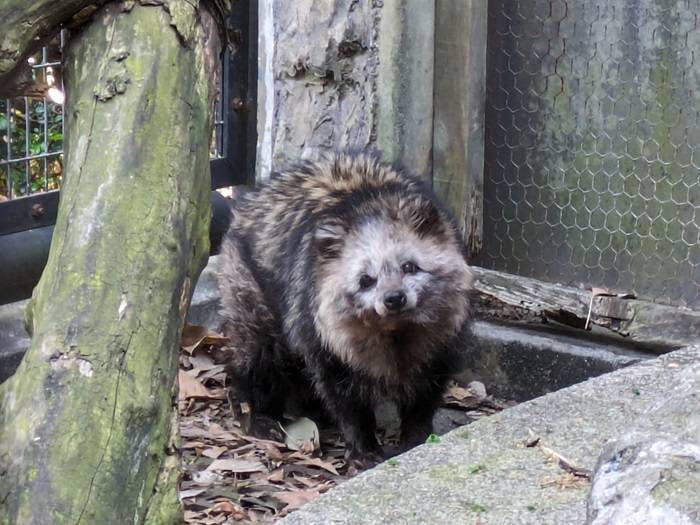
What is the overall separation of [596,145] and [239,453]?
222cm

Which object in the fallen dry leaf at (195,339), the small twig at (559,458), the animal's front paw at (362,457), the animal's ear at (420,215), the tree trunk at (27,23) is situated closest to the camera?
the tree trunk at (27,23)

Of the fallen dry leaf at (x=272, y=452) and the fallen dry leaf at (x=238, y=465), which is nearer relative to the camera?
the fallen dry leaf at (x=238, y=465)

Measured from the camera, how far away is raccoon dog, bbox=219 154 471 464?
572 centimetres

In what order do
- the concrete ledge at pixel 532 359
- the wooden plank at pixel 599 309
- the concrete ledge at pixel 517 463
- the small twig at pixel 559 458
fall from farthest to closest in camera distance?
1. the concrete ledge at pixel 532 359
2. the wooden plank at pixel 599 309
3. the small twig at pixel 559 458
4. the concrete ledge at pixel 517 463

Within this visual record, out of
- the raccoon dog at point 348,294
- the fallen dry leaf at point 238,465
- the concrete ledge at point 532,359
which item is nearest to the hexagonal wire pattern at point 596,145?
the concrete ledge at point 532,359

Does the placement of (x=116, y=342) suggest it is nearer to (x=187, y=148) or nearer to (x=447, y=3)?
(x=187, y=148)

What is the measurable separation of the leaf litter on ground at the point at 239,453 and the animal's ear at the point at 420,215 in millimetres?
1109

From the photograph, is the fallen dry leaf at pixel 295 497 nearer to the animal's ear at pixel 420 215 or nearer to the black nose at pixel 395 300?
the black nose at pixel 395 300

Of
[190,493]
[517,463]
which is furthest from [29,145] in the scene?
[517,463]

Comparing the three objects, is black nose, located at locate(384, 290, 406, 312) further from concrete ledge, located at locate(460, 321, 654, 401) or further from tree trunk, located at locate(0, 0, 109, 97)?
tree trunk, located at locate(0, 0, 109, 97)

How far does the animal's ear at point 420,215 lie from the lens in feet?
18.9

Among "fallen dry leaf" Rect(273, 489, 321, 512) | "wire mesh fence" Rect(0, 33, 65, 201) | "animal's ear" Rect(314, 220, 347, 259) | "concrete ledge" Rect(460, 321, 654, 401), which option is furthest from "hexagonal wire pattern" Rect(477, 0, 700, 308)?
"wire mesh fence" Rect(0, 33, 65, 201)

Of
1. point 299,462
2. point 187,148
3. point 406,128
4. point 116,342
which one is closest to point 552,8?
A: point 406,128

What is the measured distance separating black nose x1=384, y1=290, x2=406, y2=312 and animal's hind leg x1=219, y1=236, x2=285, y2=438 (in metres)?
0.84
